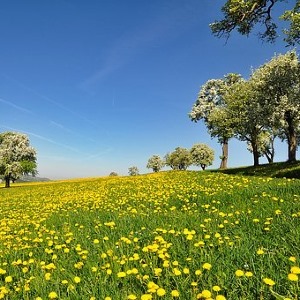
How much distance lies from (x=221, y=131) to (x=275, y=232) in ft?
130

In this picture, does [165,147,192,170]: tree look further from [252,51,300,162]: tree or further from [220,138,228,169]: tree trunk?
[252,51,300,162]: tree

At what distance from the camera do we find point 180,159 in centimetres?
12875

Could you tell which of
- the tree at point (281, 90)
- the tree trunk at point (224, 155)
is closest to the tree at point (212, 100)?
the tree trunk at point (224, 155)

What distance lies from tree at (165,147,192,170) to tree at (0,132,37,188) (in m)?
69.1

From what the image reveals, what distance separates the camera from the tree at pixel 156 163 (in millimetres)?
154750

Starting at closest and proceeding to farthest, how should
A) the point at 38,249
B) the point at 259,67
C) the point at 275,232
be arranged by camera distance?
the point at 275,232, the point at 38,249, the point at 259,67

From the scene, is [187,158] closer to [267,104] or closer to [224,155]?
[224,155]

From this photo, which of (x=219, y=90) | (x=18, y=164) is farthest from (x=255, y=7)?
(x=18, y=164)

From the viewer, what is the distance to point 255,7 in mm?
19953

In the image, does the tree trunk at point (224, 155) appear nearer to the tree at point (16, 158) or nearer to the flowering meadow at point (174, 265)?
the tree at point (16, 158)

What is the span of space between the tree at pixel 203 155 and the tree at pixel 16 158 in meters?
64.8

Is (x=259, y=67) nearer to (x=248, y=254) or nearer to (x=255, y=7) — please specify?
(x=255, y=7)

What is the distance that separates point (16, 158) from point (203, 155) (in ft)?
228

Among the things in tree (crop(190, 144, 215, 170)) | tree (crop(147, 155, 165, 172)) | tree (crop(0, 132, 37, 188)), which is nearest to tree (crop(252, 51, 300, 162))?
tree (crop(0, 132, 37, 188))
